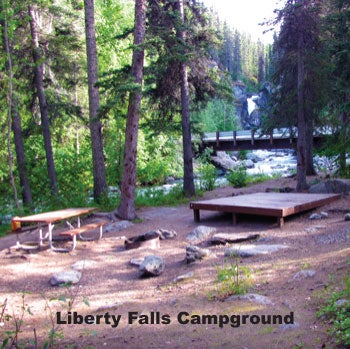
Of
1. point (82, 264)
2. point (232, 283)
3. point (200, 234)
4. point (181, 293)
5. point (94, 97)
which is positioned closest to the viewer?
point (232, 283)

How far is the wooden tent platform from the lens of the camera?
8742mm

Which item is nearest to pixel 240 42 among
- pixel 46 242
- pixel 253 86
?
pixel 253 86

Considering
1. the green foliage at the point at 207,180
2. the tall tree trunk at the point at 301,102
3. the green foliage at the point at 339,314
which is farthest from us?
the green foliage at the point at 207,180

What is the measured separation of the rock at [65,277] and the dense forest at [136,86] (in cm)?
443

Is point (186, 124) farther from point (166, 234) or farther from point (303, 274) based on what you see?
point (303, 274)

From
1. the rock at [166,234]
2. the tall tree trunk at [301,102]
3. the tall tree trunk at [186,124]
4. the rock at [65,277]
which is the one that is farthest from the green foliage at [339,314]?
the tall tree trunk at [186,124]

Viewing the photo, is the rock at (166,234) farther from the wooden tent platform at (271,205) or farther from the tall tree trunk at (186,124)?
the tall tree trunk at (186,124)

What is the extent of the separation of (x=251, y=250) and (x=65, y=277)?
3107 mm

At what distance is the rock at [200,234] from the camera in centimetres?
853

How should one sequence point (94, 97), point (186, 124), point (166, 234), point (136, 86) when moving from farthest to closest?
point (186, 124) < point (94, 97) < point (136, 86) < point (166, 234)

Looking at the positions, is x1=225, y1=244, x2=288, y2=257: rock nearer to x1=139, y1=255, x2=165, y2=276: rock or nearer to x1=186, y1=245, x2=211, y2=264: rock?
x1=186, y1=245, x2=211, y2=264: rock

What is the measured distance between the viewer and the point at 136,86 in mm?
9656

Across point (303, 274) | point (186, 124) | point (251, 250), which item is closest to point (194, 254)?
point (251, 250)

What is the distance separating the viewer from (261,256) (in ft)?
21.6
